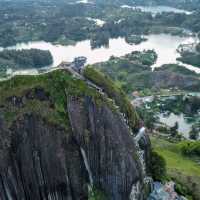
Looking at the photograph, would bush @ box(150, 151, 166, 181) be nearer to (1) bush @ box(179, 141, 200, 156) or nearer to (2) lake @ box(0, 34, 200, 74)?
(1) bush @ box(179, 141, 200, 156)

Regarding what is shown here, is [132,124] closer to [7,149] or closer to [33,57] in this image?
[7,149]

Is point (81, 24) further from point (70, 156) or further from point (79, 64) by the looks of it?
point (70, 156)

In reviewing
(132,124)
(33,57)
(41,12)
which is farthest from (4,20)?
(132,124)

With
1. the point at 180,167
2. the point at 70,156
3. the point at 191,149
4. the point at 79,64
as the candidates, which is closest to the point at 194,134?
the point at 191,149

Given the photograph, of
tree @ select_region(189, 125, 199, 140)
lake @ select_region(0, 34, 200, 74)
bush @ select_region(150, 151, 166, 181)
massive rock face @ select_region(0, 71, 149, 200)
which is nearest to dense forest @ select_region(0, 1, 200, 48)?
lake @ select_region(0, 34, 200, 74)

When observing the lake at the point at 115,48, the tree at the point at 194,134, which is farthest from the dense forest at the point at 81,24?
the tree at the point at 194,134

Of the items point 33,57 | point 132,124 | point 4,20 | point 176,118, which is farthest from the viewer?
point 4,20

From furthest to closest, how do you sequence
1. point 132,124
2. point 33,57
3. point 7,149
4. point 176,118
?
point 33,57
point 176,118
point 132,124
point 7,149

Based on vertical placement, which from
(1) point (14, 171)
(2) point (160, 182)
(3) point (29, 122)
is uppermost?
(3) point (29, 122)
